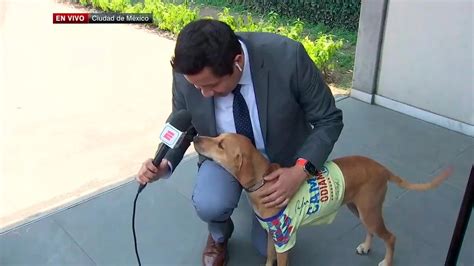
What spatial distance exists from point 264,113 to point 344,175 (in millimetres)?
446

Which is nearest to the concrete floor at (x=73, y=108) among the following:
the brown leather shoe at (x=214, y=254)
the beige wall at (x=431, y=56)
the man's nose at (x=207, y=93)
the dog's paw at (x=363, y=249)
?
the brown leather shoe at (x=214, y=254)

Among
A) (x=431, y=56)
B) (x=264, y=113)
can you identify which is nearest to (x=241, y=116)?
(x=264, y=113)

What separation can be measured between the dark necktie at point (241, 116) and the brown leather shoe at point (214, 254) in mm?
627

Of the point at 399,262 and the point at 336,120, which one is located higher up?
the point at 336,120

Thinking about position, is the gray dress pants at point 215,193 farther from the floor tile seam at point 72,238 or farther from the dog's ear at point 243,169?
the floor tile seam at point 72,238

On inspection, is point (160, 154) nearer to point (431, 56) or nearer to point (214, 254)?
point (214, 254)

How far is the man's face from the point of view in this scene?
71.0 inches

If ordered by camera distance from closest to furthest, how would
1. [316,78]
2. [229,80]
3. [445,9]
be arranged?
1. [229,80]
2. [316,78]
3. [445,9]

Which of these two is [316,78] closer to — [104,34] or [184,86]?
[184,86]

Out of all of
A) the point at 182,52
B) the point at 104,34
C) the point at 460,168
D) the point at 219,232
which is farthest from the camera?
the point at 104,34

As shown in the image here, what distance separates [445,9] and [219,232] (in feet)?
8.12

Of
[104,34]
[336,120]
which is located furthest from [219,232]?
[104,34]

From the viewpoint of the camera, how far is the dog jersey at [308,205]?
2.05 metres

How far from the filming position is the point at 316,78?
2.11 metres
